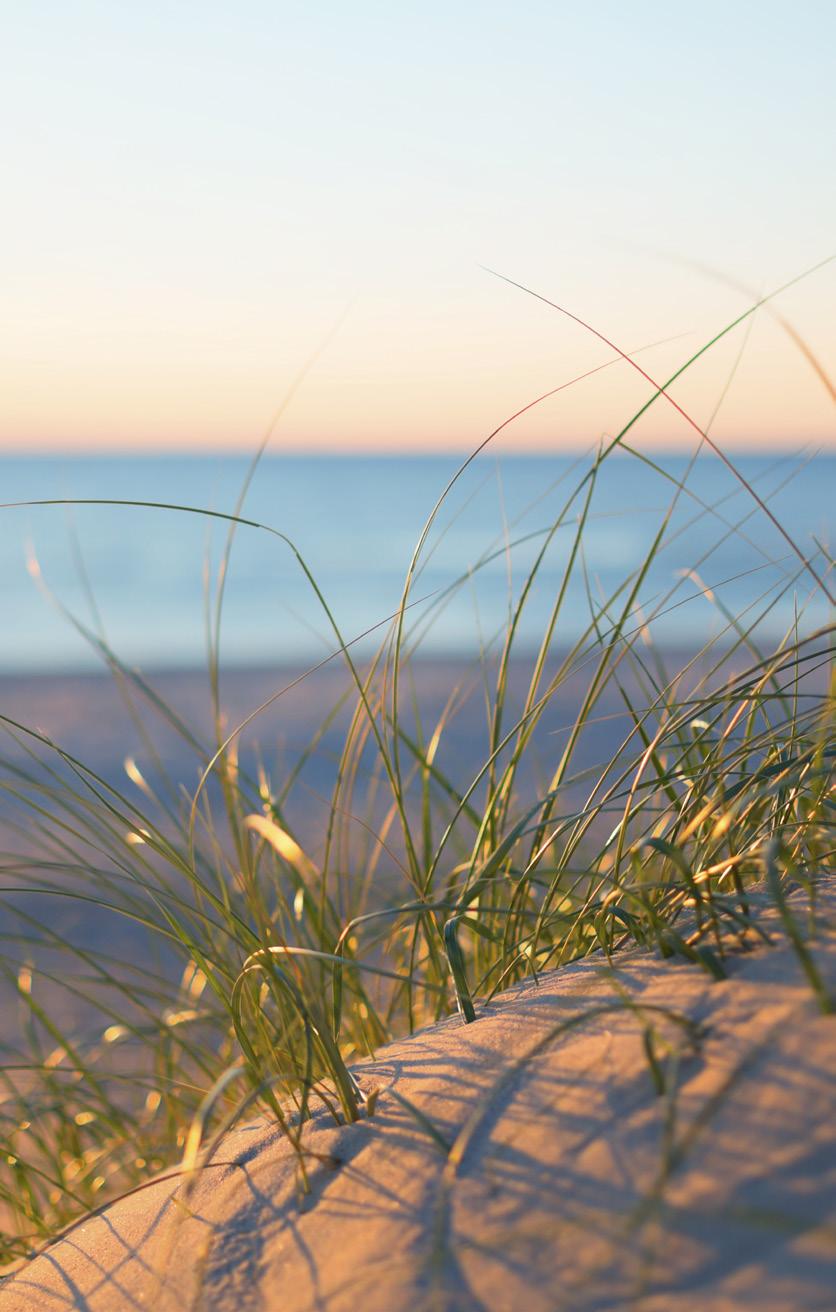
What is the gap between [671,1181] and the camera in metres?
0.67

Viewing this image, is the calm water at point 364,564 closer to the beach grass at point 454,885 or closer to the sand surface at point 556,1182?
the beach grass at point 454,885

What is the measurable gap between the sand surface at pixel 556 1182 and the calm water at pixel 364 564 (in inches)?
18.9

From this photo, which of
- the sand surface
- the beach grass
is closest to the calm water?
the beach grass

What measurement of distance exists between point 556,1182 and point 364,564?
71.8 feet

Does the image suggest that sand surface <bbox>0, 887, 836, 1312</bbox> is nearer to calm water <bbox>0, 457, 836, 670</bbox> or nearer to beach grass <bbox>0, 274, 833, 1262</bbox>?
beach grass <bbox>0, 274, 833, 1262</bbox>

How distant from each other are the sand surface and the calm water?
481 millimetres

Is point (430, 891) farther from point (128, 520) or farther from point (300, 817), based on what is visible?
point (128, 520)

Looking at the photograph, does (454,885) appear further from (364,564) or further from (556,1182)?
(364,564)

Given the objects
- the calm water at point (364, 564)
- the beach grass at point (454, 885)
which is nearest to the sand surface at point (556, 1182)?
the beach grass at point (454, 885)

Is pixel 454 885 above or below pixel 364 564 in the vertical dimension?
below

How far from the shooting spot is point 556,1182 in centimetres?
72

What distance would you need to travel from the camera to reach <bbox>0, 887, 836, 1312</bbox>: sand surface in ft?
2.04

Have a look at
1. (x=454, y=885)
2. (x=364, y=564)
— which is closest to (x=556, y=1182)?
(x=454, y=885)

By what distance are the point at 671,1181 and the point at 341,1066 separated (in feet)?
1.28
